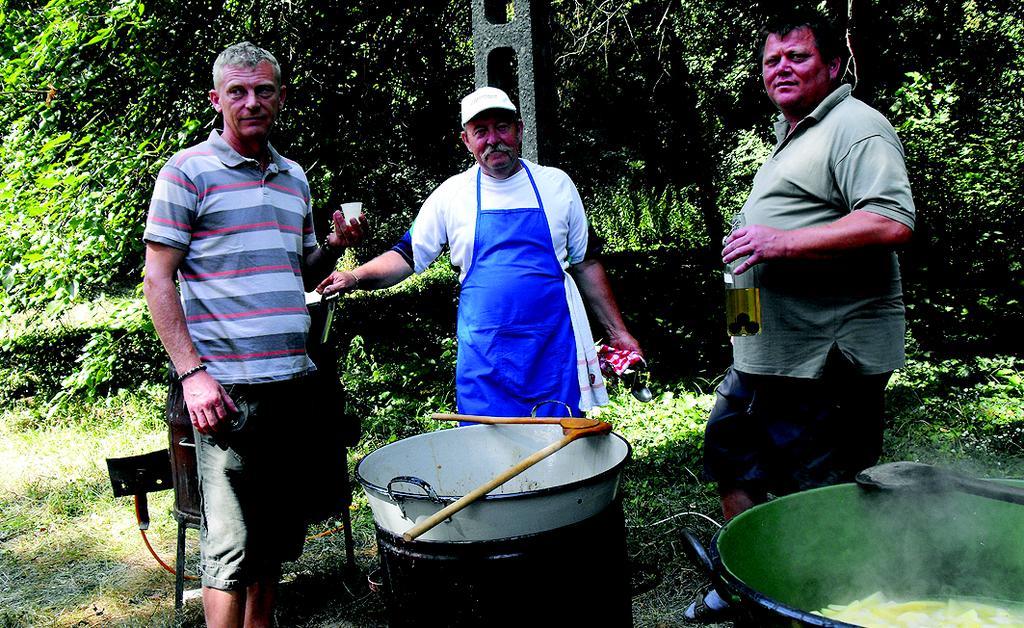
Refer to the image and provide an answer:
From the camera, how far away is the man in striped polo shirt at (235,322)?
8.59 feet

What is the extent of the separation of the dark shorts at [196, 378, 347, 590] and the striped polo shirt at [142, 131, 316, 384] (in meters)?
0.12

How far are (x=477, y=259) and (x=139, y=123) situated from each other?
4354 millimetres

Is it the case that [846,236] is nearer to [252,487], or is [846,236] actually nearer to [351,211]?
[351,211]

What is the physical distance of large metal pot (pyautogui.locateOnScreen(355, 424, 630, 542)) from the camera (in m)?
2.08

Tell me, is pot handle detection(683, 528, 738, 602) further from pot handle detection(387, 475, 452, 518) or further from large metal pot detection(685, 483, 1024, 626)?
pot handle detection(387, 475, 452, 518)

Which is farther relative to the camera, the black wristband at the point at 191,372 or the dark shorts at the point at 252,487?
the dark shorts at the point at 252,487

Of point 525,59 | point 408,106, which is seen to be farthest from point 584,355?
point 408,106

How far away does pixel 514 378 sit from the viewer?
314cm

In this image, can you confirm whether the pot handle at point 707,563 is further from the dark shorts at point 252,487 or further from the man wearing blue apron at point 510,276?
the dark shorts at point 252,487

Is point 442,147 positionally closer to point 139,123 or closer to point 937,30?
point 139,123

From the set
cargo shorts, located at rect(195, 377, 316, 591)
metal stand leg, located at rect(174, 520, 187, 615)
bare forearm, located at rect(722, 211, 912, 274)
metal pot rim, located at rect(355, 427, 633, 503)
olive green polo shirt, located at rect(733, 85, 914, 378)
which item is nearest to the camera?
metal pot rim, located at rect(355, 427, 633, 503)

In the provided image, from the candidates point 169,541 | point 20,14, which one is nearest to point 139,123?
point 20,14

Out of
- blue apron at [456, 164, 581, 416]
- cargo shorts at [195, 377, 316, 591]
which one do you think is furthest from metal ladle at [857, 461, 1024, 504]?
cargo shorts at [195, 377, 316, 591]

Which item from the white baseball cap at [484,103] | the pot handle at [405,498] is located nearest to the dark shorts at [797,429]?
the pot handle at [405,498]
